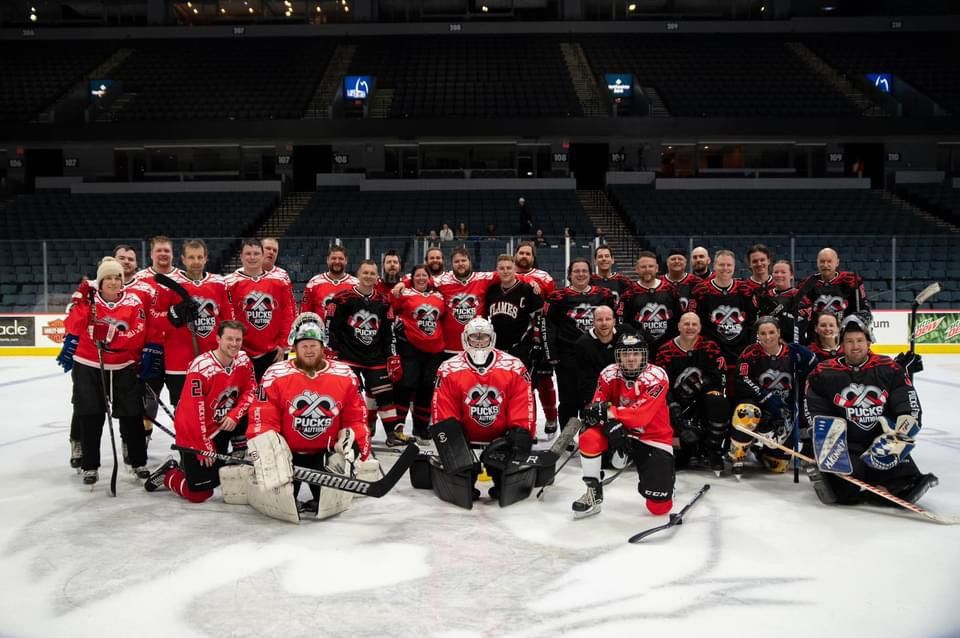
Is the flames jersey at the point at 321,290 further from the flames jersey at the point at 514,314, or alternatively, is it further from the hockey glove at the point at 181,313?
the hockey glove at the point at 181,313

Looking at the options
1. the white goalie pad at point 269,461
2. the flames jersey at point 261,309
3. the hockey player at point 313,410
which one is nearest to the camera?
the white goalie pad at point 269,461

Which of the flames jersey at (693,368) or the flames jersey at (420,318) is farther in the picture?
the flames jersey at (420,318)

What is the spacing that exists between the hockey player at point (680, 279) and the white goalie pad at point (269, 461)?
11.0 feet

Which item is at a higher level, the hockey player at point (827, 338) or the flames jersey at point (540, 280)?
the flames jersey at point (540, 280)

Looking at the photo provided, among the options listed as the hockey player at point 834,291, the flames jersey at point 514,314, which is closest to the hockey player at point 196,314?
the flames jersey at point 514,314

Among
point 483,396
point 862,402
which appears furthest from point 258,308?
point 862,402

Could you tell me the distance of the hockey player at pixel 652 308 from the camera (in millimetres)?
5996

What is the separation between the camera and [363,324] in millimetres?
6355

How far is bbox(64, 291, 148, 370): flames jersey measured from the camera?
5.02m

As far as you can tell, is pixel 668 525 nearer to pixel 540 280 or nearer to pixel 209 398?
pixel 209 398

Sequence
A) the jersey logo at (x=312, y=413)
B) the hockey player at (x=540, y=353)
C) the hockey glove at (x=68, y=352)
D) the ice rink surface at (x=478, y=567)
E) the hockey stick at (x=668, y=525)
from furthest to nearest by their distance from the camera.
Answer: the hockey player at (x=540, y=353), the hockey glove at (x=68, y=352), the jersey logo at (x=312, y=413), the hockey stick at (x=668, y=525), the ice rink surface at (x=478, y=567)

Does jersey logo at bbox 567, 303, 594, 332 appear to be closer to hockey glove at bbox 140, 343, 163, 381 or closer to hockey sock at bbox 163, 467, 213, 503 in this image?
hockey sock at bbox 163, 467, 213, 503

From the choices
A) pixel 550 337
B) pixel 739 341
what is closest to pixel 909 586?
pixel 739 341

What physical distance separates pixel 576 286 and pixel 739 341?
1.33 meters
